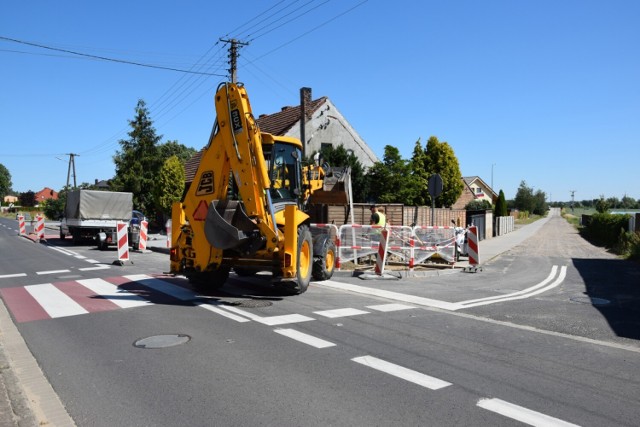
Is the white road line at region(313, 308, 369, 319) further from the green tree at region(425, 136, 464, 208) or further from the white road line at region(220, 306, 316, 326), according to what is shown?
the green tree at region(425, 136, 464, 208)

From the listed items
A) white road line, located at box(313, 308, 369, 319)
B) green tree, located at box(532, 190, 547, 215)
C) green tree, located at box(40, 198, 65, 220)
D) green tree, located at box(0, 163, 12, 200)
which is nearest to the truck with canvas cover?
white road line, located at box(313, 308, 369, 319)

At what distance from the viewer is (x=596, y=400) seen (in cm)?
434

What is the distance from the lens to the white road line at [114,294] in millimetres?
8570

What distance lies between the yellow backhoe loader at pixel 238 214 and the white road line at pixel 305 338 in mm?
1979

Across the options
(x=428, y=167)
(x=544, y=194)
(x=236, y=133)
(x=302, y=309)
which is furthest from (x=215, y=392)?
(x=544, y=194)

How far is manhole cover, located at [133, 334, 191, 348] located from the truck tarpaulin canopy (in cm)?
1933

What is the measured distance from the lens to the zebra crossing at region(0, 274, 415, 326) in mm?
7679

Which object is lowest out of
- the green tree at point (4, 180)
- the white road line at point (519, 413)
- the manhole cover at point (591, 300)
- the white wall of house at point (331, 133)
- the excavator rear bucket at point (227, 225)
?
the white road line at point (519, 413)

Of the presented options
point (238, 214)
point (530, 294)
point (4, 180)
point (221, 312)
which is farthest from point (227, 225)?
point (4, 180)

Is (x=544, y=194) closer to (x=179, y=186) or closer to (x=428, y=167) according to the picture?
(x=428, y=167)

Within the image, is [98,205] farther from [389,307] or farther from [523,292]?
[523,292]

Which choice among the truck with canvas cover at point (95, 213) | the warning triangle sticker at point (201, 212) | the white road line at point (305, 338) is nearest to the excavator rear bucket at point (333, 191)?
the warning triangle sticker at point (201, 212)

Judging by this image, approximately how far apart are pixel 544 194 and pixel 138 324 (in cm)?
13075

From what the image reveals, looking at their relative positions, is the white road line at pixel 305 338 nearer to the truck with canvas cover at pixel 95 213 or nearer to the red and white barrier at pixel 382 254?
the red and white barrier at pixel 382 254
